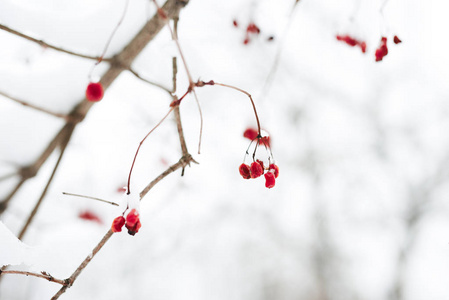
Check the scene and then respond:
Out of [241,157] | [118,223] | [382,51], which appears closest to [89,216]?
[118,223]

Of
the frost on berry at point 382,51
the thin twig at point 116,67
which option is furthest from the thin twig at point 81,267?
the frost on berry at point 382,51

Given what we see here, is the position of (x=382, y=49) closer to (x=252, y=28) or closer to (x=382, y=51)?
(x=382, y=51)

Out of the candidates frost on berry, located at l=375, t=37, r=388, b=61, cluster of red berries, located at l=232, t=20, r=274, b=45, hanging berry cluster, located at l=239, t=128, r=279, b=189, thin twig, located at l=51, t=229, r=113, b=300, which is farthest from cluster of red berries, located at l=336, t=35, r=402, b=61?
thin twig, located at l=51, t=229, r=113, b=300

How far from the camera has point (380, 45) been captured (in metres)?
1.27

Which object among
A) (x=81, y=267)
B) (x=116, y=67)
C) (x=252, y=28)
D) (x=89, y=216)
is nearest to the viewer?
(x=81, y=267)

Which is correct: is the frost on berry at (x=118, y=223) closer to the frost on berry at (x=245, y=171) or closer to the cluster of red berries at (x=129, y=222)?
the cluster of red berries at (x=129, y=222)

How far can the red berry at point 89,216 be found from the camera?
5.16ft

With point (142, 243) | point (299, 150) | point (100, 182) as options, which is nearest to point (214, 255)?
point (142, 243)

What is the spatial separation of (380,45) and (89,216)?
1.34 meters

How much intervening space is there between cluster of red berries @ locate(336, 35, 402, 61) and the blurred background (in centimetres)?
3

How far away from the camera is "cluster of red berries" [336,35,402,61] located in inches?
48.9

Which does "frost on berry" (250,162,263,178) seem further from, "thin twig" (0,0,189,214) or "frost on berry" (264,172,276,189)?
"thin twig" (0,0,189,214)

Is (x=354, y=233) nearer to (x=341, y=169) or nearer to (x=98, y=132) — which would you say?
(x=341, y=169)

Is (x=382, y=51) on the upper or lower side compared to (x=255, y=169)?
upper
